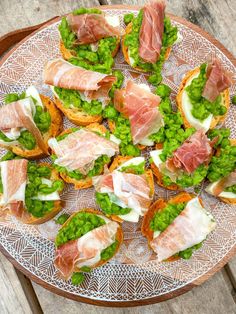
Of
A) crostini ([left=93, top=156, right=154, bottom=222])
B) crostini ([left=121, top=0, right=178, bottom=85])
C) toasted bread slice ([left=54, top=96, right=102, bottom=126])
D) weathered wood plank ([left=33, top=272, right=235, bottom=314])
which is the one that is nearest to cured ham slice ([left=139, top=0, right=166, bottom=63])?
crostini ([left=121, top=0, right=178, bottom=85])

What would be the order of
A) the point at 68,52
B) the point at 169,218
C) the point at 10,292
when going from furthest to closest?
the point at 10,292
the point at 68,52
the point at 169,218

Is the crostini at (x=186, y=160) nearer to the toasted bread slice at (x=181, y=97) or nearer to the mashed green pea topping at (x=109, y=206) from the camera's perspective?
the toasted bread slice at (x=181, y=97)

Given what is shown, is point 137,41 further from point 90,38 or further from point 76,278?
point 76,278

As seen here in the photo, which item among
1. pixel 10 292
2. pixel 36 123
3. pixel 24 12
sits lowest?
pixel 10 292

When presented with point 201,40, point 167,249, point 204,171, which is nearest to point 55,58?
point 201,40

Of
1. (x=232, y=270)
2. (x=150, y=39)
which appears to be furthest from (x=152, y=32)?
(x=232, y=270)

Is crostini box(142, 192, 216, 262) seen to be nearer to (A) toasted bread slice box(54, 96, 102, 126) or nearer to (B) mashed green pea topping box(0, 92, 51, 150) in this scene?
(A) toasted bread slice box(54, 96, 102, 126)
